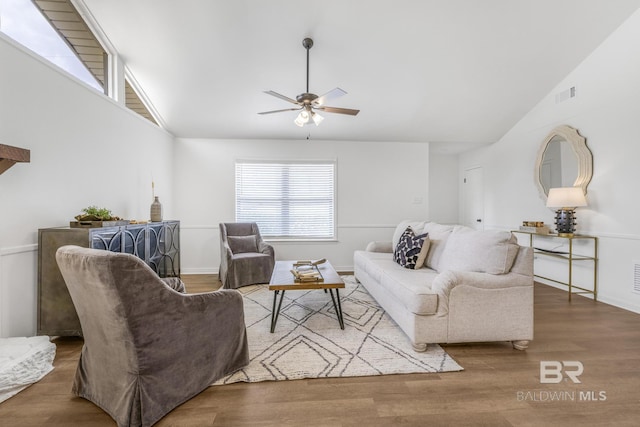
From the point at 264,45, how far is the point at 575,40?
142 inches

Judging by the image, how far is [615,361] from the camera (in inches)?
84.6

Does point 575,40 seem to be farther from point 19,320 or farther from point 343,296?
point 19,320

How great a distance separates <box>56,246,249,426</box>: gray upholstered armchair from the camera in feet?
4.65

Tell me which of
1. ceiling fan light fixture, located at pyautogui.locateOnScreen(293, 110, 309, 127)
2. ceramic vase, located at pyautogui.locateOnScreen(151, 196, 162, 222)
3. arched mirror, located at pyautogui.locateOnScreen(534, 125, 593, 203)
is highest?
ceiling fan light fixture, located at pyautogui.locateOnScreen(293, 110, 309, 127)

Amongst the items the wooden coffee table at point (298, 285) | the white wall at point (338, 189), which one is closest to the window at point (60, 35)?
the white wall at point (338, 189)

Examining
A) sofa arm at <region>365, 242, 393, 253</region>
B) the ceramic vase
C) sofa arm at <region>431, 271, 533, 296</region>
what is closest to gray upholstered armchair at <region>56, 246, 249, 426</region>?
sofa arm at <region>431, 271, 533, 296</region>

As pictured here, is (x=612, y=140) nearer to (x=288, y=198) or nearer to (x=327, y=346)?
(x=327, y=346)

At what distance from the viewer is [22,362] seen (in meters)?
1.93

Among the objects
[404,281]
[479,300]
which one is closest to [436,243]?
[404,281]

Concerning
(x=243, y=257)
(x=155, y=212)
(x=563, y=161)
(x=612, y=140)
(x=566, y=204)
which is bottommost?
(x=243, y=257)

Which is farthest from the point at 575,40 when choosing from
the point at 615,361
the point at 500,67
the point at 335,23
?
the point at 615,361

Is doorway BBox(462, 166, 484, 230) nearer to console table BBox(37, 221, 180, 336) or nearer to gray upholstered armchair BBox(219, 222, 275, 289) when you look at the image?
gray upholstered armchair BBox(219, 222, 275, 289)

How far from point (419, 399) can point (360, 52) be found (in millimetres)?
3486

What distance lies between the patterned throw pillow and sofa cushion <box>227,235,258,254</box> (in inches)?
91.6
